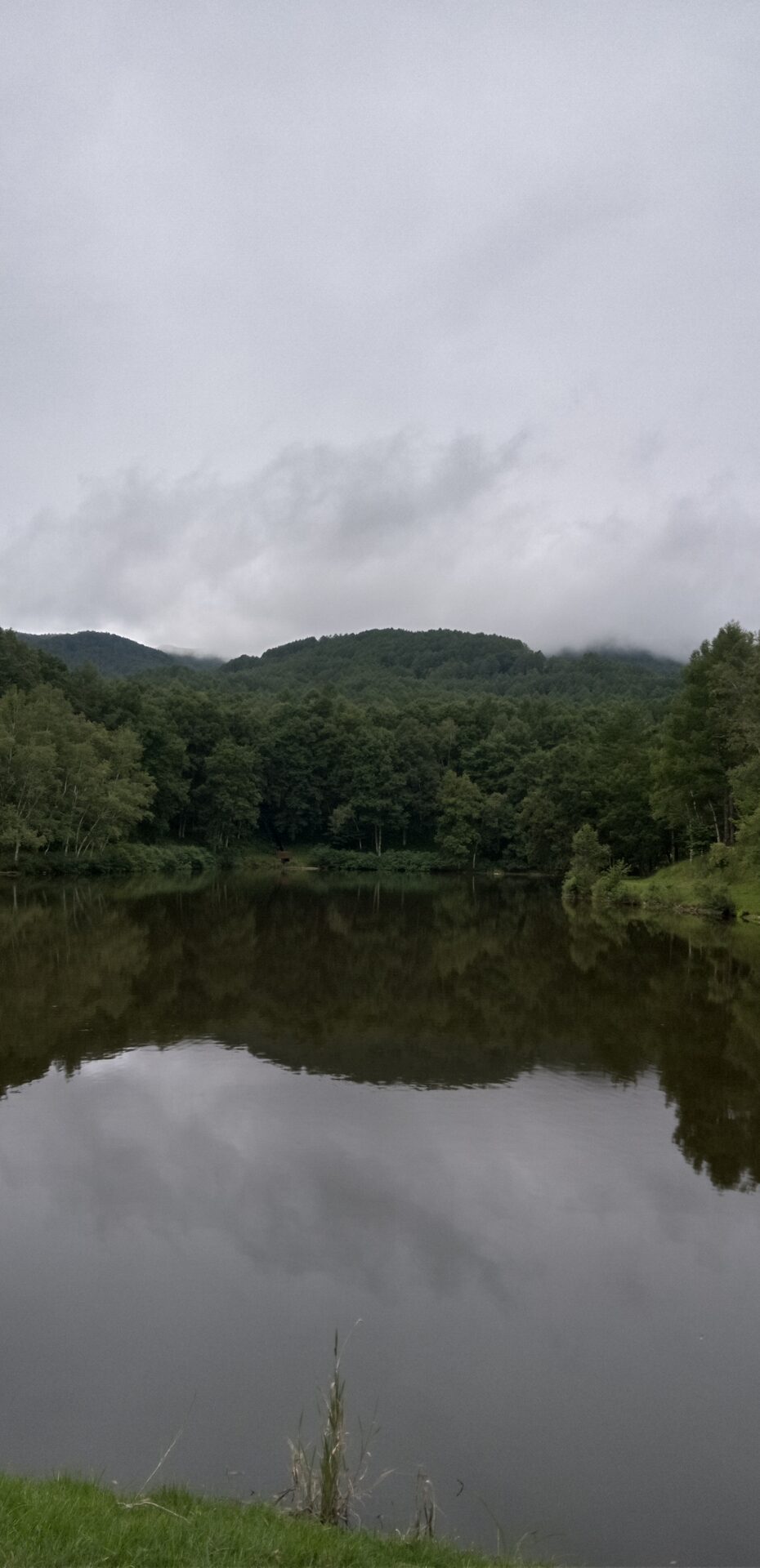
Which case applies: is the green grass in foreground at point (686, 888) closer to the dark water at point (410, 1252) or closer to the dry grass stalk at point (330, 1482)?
the dark water at point (410, 1252)

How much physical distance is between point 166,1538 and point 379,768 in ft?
266

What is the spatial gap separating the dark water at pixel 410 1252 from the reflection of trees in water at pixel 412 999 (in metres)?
0.14

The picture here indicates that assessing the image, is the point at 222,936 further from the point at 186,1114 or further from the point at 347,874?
the point at 347,874

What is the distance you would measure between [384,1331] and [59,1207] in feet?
13.9

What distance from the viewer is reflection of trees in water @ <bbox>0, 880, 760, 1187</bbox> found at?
1728 centimetres

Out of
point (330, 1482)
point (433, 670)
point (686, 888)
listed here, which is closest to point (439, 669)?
point (433, 670)

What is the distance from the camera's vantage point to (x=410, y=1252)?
390 inches

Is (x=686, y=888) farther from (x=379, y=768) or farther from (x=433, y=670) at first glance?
(x=433, y=670)

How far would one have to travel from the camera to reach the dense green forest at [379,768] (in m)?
50.1

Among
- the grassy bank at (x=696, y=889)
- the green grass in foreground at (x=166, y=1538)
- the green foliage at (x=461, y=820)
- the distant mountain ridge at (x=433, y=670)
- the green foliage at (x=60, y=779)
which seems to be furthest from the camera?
the distant mountain ridge at (x=433, y=670)

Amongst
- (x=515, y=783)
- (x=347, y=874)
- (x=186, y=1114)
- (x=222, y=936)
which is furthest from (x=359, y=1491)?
(x=515, y=783)

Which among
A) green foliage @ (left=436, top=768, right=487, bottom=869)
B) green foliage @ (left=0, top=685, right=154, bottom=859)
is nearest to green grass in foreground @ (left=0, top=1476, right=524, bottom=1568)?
green foliage @ (left=0, top=685, right=154, bottom=859)

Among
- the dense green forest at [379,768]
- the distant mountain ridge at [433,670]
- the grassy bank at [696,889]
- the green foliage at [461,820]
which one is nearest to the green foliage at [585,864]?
the grassy bank at [696,889]

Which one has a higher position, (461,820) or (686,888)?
(461,820)
